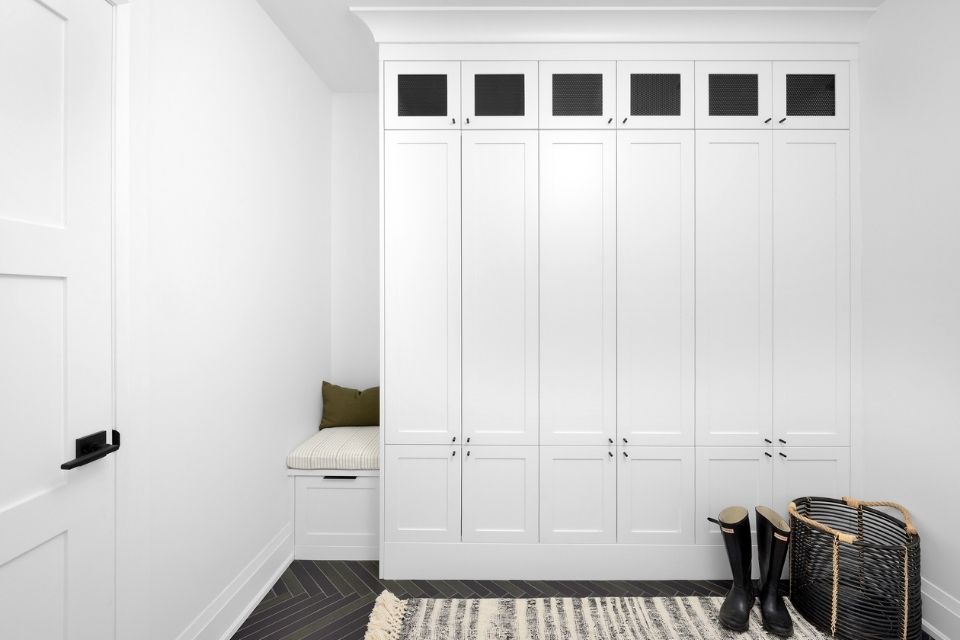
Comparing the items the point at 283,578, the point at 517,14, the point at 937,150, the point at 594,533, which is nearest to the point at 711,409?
the point at 594,533

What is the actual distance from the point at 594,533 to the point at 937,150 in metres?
2.32

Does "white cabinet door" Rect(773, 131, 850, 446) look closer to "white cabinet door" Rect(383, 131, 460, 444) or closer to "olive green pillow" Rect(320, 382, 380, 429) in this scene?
"white cabinet door" Rect(383, 131, 460, 444)

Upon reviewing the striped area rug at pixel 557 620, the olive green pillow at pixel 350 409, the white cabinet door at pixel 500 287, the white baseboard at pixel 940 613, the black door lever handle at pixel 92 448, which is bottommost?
the striped area rug at pixel 557 620

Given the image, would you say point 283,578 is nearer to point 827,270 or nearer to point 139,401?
point 139,401

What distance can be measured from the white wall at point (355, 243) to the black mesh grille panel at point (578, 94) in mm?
1393

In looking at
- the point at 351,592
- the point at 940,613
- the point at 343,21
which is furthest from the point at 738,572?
the point at 343,21

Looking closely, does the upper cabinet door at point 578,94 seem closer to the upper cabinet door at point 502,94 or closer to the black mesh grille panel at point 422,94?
the upper cabinet door at point 502,94

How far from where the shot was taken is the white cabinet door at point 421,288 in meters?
2.33

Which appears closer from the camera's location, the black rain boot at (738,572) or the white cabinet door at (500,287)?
the black rain boot at (738,572)

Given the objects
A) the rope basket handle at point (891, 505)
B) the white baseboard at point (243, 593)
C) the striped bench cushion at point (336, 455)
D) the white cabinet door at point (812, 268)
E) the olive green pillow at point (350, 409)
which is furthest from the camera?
the olive green pillow at point (350, 409)

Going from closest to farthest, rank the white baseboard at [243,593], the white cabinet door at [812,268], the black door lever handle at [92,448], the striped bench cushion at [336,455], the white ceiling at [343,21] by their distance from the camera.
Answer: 1. the black door lever handle at [92,448]
2. the white baseboard at [243,593]
3. the white ceiling at [343,21]
4. the white cabinet door at [812,268]
5. the striped bench cushion at [336,455]

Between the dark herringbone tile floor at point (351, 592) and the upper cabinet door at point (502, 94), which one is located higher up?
the upper cabinet door at point (502, 94)

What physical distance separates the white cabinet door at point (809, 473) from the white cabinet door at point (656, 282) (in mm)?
502

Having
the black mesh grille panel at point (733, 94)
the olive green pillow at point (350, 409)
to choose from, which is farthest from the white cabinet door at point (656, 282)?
the olive green pillow at point (350, 409)
